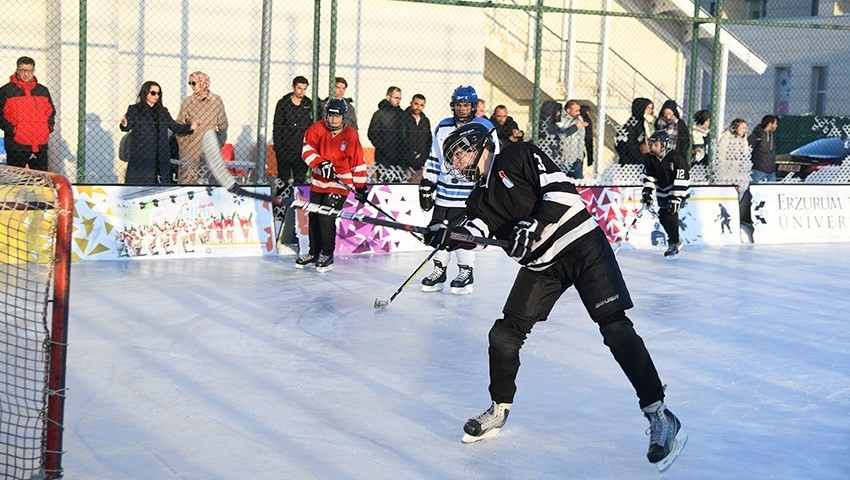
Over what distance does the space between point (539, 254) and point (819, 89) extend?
998 inches

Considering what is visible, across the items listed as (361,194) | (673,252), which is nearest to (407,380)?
(361,194)

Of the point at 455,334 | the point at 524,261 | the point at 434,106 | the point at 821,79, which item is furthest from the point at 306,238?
the point at 821,79

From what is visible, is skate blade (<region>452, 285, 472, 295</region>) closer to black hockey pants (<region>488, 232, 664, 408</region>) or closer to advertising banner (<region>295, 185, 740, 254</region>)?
advertising banner (<region>295, 185, 740, 254</region>)

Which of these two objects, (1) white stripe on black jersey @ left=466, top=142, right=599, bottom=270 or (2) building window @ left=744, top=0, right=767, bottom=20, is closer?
(1) white stripe on black jersey @ left=466, top=142, right=599, bottom=270

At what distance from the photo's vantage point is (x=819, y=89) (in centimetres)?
2764

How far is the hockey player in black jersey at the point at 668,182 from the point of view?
10.8 metres

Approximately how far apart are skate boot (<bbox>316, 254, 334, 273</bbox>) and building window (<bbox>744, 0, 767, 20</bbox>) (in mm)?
24051

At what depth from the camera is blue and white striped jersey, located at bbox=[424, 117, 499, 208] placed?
26.2 feet

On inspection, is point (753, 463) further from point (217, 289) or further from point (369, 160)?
point (369, 160)

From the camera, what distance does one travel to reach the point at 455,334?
6.74 metres

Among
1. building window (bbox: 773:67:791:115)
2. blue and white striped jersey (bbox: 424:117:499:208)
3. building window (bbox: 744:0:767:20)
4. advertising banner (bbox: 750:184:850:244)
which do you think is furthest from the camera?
building window (bbox: 744:0:767:20)

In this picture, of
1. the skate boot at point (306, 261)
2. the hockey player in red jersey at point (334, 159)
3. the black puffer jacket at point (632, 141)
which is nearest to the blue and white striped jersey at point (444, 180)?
the hockey player in red jersey at point (334, 159)

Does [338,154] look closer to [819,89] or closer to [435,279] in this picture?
[435,279]

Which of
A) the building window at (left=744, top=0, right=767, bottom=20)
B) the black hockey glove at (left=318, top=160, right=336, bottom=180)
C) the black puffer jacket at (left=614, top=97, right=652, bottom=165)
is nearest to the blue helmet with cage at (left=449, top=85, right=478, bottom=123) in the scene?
the black hockey glove at (left=318, top=160, right=336, bottom=180)
